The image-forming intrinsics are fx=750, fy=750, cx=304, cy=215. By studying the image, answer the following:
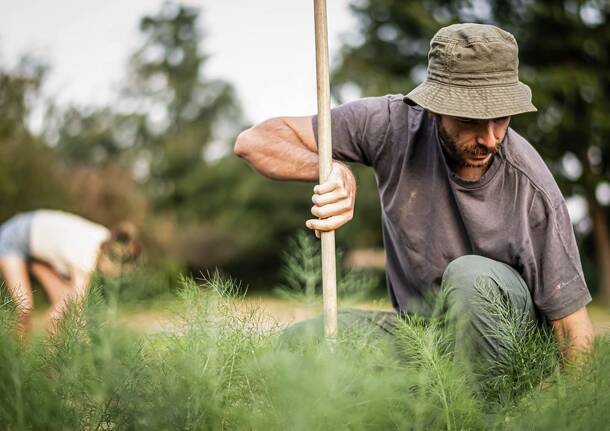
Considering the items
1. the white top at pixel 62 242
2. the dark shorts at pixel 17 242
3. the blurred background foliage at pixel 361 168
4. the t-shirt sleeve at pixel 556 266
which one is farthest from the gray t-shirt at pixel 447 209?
the blurred background foliage at pixel 361 168

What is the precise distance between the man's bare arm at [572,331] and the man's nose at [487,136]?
1.90ft

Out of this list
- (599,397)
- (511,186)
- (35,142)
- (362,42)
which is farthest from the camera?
(362,42)

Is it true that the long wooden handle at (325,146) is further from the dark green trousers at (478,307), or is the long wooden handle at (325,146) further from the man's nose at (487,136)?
the man's nose at (487,136)

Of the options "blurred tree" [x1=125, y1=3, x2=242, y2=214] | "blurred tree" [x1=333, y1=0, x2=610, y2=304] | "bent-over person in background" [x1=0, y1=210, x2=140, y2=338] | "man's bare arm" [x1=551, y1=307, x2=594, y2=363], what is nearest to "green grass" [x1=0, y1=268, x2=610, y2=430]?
"man's bare arm" [x1=551, y1=307, x2=594, y2=363]

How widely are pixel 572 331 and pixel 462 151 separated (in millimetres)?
640

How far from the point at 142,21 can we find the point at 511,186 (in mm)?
30250

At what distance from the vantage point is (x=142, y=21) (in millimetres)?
30656

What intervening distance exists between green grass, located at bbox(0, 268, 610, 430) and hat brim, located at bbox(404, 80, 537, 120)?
2.02 ft

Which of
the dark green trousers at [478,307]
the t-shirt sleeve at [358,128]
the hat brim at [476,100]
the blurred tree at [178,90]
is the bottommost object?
the blurred tree at [178,90]

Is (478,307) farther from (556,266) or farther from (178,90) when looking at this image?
(178,90)

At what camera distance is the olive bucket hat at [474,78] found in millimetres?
2160

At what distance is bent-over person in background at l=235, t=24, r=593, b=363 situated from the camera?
217 centimetres

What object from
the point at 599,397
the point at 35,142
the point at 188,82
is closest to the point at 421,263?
the point at 599,397

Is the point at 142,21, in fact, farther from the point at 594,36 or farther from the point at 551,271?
the point at 551,271
